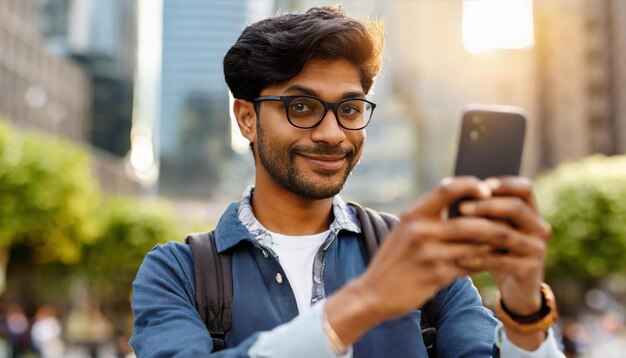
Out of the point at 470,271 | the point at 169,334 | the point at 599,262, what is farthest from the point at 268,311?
the point at 599,262

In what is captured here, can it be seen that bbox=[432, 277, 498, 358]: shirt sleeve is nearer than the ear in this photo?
Yes

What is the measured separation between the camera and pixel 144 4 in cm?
10794

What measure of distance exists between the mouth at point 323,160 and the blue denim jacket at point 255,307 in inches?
10.1

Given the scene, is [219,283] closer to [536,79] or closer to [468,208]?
[468,208]

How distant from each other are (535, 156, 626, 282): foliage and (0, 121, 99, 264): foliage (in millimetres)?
18953

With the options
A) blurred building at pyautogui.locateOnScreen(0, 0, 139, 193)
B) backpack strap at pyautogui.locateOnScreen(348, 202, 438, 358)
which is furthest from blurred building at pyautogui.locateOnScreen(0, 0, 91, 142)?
backpack strap at pyautogui.locateOnScreen(348, 202, 438, 358)

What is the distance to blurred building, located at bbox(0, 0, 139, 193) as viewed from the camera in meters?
46.6

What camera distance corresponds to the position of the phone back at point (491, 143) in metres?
1.49

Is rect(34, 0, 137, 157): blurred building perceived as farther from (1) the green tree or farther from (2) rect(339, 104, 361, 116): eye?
(2) rect(339, 104, 361, 116): eye

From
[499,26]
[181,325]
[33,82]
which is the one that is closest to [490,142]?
[181,325]

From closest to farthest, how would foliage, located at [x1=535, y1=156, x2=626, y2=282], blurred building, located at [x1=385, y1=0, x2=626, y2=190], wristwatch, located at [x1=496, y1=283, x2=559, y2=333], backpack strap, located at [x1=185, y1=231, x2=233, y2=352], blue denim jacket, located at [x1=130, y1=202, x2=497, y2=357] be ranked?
wristwatch, located at [x1=496, y1=283, x2=559, y2=333]
blue denim jacket, located at [x1=130, y1=202, x2=497, y2=357]
backpack strap, located at [x1=185, y1=231, x2=233, y2=352]
foliage, located at [x1=535, y1=156, x2=626, y2=282]
blurred building, located at [x1=385, y1=0, x2=626, y2=190]

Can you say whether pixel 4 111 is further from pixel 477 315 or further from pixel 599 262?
pixel 477 315

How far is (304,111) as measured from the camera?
2.10 metres

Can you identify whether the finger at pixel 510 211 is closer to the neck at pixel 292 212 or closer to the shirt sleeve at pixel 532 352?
the shirt sleeve at pixel 532 352
